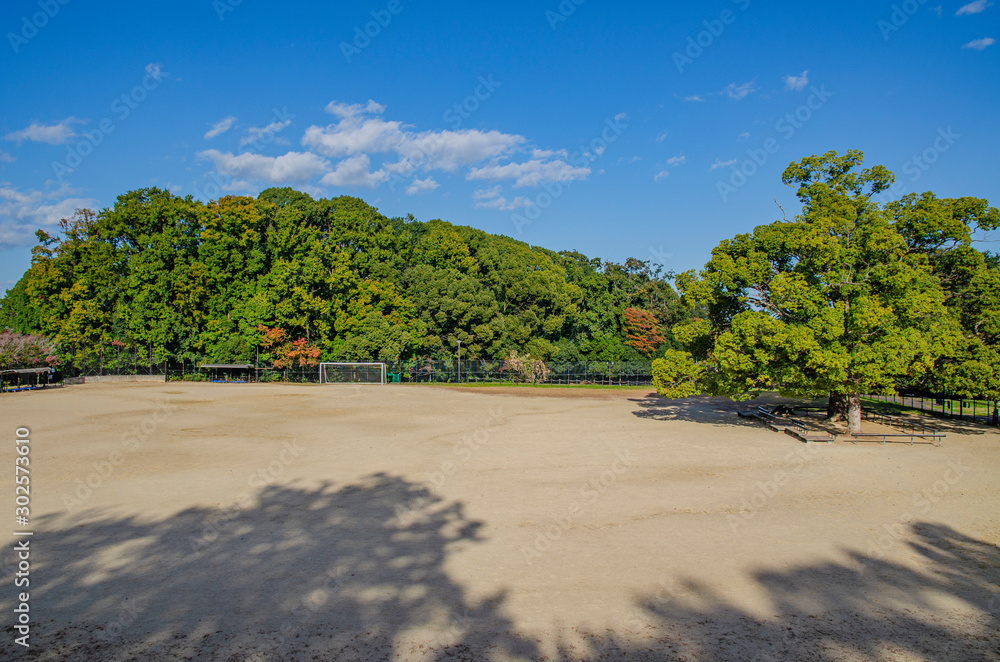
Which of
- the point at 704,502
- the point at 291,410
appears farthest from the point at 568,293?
the point at 704,502

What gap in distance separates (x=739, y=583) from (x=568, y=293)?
54086 mm

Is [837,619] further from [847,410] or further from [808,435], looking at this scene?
[847,410]

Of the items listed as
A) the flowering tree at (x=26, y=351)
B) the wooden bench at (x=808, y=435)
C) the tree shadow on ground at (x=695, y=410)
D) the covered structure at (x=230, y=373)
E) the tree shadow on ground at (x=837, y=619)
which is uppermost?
the flowering tree at (x=26, y=351)

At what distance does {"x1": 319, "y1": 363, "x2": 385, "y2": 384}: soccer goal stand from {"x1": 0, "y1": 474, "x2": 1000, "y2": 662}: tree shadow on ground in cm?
4037

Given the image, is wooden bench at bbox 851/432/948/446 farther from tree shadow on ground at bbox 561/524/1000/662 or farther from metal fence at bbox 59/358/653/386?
metal fence at bbox 59/358/653/386

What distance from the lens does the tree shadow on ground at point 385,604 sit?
677 cm

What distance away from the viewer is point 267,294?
173 ft

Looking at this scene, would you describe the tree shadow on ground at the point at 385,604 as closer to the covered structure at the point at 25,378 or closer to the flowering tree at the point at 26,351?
the covered structure at the point at 25,378

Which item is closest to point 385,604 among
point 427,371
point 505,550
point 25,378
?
point 505,550

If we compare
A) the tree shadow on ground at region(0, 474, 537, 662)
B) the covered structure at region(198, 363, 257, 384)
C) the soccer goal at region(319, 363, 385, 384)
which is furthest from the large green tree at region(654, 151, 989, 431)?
the covered structure at region(198, 363, 257, 384)

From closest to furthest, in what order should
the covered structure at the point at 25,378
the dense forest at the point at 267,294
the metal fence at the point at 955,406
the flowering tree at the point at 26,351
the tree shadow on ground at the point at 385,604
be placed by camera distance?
the tree shadow on ground at the point at 385,604 → the metal fence at the point at 955,406 → the covered structure at the point at 25,378 → the flowering tree at the point at 26,351 → the dense forest at the point at 267,294

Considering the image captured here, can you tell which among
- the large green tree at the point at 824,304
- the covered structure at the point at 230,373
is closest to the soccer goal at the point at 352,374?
the covered structure at the point at 230,373

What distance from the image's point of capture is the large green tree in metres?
19.3

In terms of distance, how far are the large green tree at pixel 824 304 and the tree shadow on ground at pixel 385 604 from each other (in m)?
9.59
